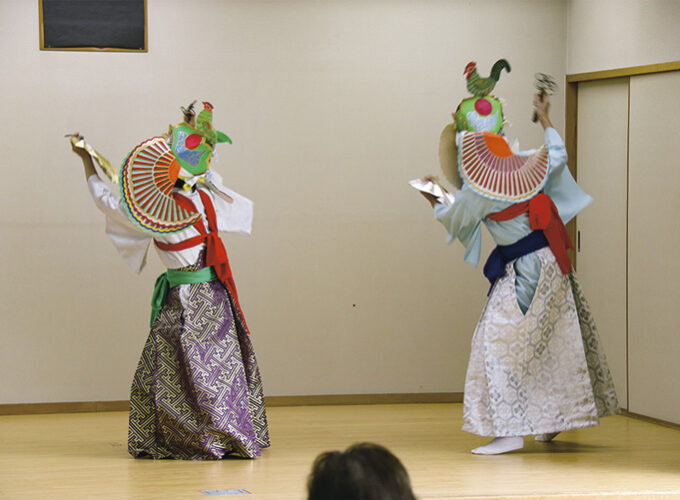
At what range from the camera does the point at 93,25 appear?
17.5 ft

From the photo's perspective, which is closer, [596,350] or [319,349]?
[596,350]

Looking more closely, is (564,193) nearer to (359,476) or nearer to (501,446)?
(501,446)

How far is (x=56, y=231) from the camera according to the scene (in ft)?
17.6

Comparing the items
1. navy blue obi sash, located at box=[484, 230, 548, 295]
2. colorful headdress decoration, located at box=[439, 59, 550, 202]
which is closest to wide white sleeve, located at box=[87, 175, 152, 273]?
colorful headdress decoration, located at box=[439, 59, 550, 202]

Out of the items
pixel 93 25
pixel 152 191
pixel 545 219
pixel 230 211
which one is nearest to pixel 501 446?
pixel 545 219

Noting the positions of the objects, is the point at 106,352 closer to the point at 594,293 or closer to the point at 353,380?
the point at 353,380

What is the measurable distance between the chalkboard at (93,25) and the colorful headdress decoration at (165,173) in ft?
4.62

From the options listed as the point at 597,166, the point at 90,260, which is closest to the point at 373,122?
the point at 597,166

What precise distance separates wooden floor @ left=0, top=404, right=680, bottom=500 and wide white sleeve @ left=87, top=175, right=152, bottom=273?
2.90ft

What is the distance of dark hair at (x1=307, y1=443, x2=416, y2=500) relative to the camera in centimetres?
137

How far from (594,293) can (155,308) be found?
2.64 metres

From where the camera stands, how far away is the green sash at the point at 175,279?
415 cm

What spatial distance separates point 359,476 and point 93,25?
4512 millimetres

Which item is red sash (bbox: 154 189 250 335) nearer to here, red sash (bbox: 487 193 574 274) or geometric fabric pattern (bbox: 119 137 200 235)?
geometric fabric pattern (bbox: 119 137 200 235)
